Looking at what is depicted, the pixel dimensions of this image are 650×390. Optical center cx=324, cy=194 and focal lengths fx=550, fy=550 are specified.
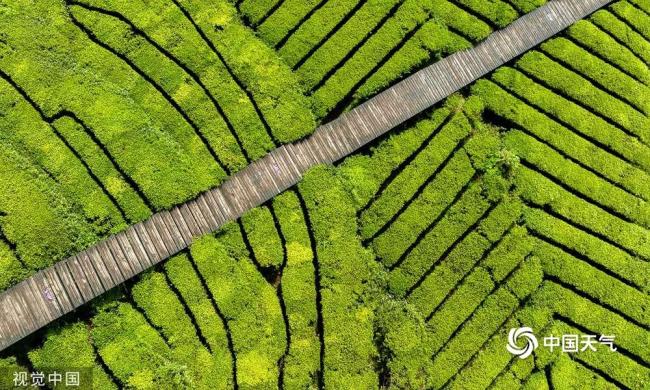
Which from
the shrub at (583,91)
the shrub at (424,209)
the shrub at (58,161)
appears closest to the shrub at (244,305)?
the shrub at (58,161)

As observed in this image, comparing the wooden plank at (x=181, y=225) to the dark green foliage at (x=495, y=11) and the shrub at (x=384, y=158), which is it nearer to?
the shrub at (x=384, y=158)

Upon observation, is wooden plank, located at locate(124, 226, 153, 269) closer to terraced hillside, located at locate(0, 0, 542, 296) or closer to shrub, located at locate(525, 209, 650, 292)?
terraced hillside, located at locate(0, 0, 542, 296)

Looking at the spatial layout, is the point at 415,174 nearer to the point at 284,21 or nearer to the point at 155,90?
the point at 284,21

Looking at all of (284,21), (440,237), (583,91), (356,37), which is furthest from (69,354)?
(583,91)

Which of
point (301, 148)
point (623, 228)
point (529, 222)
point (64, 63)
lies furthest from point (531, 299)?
point (64, 63)

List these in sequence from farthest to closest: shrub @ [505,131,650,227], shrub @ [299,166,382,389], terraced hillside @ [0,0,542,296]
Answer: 1. shrub @ [505,131,650,227]
2. shrub @ [299,166,382,389]
3. terraced hillside @ [0,0,542,296]

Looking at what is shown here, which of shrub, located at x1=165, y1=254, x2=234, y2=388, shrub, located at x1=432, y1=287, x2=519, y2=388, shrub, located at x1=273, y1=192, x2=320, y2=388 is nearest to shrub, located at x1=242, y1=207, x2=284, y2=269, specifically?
shrub, located at x1=273, y1=192, x2=320, y2=388
